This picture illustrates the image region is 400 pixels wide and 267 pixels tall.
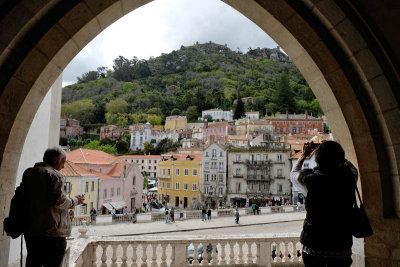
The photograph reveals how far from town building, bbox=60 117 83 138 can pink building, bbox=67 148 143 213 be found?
6505 centimetres

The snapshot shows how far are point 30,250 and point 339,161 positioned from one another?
221cm

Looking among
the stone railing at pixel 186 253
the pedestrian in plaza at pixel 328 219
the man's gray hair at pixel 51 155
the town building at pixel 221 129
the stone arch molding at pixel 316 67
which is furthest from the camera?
the town building at pixel 221 129

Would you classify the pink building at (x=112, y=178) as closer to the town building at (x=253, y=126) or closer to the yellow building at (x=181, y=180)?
the yellow building at (x=181, y=180)

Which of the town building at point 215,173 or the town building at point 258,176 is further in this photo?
the town building at point 215,173

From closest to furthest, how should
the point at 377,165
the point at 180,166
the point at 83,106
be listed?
the point at 377,165 → the point at 180,166 → the point at 83,106

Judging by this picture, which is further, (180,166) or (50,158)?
(180,166)

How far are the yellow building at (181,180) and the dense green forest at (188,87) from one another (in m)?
62.3

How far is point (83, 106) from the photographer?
4505 inches

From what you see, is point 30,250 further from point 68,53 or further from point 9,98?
point 68,53

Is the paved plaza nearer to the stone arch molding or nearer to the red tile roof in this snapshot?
the red tile roof

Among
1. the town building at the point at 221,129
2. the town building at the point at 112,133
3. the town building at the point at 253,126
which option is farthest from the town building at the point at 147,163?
the town building at the point at 112,133

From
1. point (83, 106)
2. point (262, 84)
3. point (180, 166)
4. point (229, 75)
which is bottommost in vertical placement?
point (180, 166)

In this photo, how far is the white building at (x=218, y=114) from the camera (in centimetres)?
10638

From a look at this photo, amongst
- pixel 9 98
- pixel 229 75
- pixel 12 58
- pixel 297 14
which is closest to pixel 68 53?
pixel 12 58
